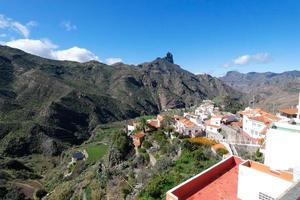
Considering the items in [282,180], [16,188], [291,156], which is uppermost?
[291,156]

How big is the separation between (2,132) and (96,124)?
141 feet

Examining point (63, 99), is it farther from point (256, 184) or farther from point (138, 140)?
point (256, 184)

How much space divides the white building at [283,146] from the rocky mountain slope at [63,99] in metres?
83.3

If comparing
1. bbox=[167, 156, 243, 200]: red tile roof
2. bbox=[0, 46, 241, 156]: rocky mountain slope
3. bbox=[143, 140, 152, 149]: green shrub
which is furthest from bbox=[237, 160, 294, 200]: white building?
bbox=[0, 46, 241, 156]: rocky mountain slope

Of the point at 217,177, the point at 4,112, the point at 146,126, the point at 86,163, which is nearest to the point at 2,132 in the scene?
the point at 4,112

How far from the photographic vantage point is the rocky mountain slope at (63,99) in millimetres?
85500

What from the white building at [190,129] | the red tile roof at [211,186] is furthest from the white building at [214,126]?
the red tile roof at [211,186]

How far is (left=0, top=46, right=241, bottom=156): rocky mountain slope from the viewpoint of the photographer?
85500 millimetres

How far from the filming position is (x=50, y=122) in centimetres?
9912

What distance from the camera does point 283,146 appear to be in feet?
23.4

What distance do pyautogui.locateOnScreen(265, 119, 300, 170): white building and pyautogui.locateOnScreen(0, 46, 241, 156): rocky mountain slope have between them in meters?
83.3

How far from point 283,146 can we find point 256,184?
136 cm

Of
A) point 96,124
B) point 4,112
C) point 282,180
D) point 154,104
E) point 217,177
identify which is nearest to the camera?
point 282,180

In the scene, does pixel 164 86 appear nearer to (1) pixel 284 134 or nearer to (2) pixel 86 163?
(2) pixel 86 163
